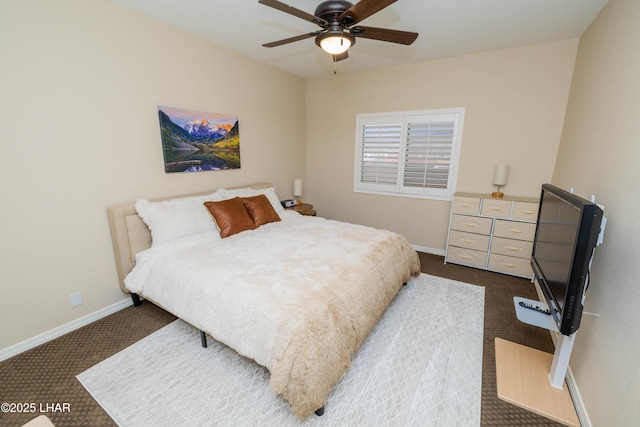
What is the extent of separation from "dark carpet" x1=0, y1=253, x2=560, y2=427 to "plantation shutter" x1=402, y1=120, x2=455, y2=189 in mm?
1651

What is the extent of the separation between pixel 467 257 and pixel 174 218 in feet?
11.6

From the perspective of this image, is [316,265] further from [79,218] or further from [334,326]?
[79,218]

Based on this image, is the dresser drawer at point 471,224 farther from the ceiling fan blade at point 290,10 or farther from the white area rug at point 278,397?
the ceiling fan blade at point 290,10

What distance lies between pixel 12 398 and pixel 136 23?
9.83 ft

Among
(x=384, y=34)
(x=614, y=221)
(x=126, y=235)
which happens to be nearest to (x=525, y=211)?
(x=614, y=221)

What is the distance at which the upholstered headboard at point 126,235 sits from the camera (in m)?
2.42

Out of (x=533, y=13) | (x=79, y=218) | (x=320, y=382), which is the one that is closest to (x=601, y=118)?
(x=533, y=13)

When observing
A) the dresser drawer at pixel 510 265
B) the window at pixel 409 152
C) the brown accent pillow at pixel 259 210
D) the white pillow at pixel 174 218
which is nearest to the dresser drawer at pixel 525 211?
the dresser drawer at pixel 510 265

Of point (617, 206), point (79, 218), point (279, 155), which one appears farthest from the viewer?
point (279, 155)

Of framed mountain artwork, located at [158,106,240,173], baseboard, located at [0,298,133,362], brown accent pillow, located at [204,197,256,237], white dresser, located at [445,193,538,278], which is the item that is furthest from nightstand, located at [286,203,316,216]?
baseboard, located at [0,298,133,362]

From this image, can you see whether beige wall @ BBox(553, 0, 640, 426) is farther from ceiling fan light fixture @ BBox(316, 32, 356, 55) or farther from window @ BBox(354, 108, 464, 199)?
ceiling fan light fixture @ BBox(316, 32, 356, 55)

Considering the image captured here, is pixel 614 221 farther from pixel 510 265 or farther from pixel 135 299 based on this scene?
pixel 135 299

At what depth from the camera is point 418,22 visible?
254 cm

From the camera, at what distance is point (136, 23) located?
2.48 meters
